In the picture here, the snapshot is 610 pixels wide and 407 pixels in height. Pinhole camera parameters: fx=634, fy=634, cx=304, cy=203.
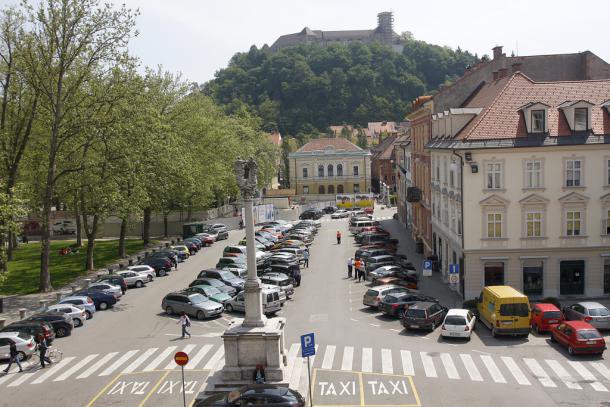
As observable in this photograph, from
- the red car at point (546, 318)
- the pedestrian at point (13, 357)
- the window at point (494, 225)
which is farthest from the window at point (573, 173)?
the pedestrian at point (13, 357)

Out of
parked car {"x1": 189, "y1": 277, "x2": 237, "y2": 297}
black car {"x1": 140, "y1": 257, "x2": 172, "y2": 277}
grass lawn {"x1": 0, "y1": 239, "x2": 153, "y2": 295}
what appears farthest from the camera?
black car {"x1": 140, "y1": 257, "x2": 172, "y2": 277}

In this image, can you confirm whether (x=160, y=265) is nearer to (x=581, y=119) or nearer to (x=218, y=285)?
(x=218, y=285)

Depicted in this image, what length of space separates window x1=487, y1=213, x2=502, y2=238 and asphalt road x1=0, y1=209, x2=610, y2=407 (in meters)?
8.05

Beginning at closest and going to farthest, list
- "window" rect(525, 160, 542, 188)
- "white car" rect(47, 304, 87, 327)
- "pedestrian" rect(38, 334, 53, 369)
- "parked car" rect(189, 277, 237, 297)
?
"pedestrian" rect(38, 334, 53, 369), "white car" rect(47, 304, 87, 327), "window" rect(525, 160, 542, 188), "parked car" rect(189, 277, 237, 297)

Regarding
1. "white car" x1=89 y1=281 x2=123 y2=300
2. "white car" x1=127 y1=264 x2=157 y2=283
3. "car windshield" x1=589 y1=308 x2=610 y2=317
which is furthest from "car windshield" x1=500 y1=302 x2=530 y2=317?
"white car" x1=127 y1=264 x2=157 y2=283

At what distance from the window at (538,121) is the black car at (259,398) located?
81.4ft

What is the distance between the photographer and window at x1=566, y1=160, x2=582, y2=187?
37.7 m

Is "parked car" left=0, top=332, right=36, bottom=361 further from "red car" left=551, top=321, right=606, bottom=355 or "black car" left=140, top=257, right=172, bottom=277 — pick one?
"red car" left=551, top=321, right=606, bottom=355

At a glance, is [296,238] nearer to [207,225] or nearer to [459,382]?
[207,225]

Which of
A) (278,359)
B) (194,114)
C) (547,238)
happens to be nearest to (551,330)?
(547,238)

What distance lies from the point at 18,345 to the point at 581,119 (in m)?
32.9

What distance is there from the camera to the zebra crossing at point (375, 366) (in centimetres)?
2417

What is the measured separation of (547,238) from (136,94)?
30622 mm

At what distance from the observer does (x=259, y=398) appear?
64.2 feet
